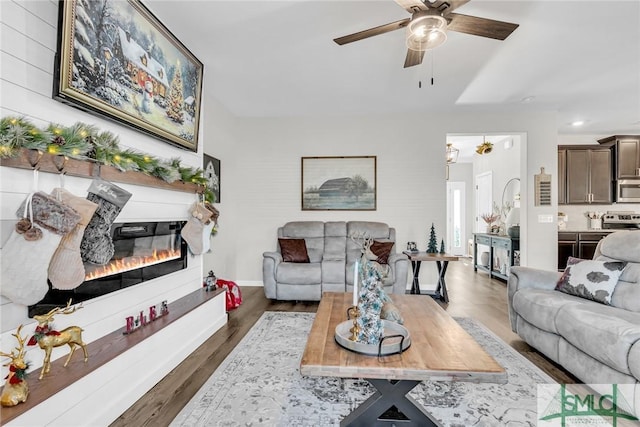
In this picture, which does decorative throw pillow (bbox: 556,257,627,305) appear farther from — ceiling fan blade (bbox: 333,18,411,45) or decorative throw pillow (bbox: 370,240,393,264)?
ceiling fan blade (bbox: 333,18,411,45)

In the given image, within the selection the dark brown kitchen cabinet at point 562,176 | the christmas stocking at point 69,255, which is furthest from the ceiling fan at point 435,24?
the dark brown kitchen cabinet at point 562,176

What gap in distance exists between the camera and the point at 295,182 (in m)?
4.77

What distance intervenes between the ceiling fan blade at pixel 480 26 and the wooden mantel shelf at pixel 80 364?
2.76 m

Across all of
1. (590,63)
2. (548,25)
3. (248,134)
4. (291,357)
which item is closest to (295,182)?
(248,134)

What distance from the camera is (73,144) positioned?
59.1 inches

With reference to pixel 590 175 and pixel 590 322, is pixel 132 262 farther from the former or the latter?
pixel 590 175

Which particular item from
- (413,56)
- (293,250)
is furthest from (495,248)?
(413,56)

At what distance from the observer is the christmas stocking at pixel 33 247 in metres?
1.29

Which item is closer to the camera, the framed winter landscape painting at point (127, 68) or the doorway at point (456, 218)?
the framed winter landscape painting at point (127, 68)

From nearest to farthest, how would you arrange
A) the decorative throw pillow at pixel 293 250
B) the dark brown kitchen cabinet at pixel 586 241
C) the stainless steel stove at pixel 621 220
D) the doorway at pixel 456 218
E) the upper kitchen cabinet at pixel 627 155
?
the decorative throw pillow at pixel 293 250 < the dark brown kitchen cabinet at pixel 586 241 < the upper kitchen cabinet at pixel 627 155 < the stainless steel stove at pixel 621 220 < the doorway at pixel 456 218

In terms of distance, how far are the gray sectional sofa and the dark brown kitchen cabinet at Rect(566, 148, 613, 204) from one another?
357 cm

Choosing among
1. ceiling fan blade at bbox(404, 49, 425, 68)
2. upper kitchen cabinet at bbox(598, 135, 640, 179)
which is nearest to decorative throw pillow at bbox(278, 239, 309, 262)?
ceiling fan blade at bbox(404, 49, 425, 68)

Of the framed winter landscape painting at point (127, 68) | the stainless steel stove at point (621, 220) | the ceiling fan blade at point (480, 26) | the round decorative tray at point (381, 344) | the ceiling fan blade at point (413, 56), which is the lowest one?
the round decorative tray at point (381, 344)

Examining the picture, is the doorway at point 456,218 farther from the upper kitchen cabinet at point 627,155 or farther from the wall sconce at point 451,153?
the upper kitchen cabinet at point 627,155
